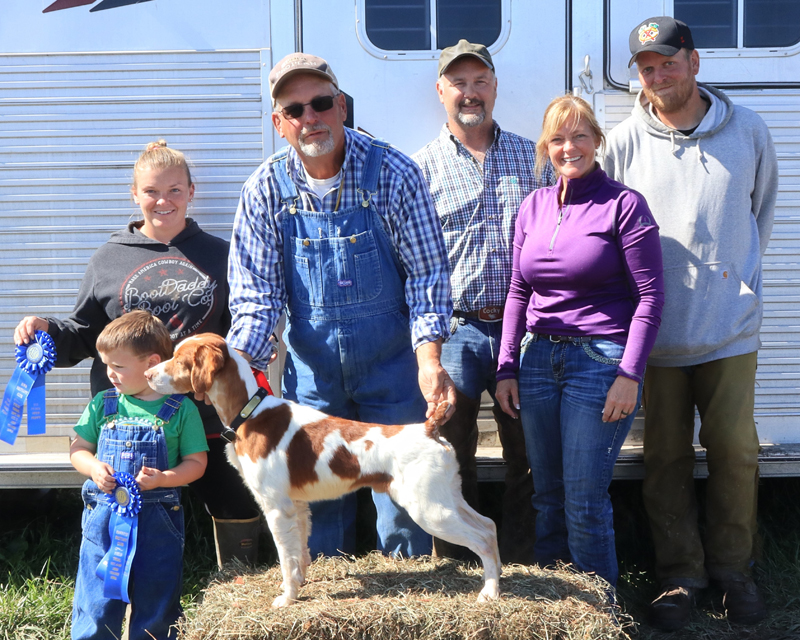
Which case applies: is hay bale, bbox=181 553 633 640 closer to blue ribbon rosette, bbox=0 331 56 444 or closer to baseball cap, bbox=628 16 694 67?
blue ribbon rosette, bbox=0 331 56 444

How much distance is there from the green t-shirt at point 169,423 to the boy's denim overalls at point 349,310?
494 millimetres

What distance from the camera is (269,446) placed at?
2887 millimetres

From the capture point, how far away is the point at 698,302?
3.54m

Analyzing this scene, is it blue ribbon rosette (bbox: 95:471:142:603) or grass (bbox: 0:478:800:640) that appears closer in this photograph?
blue ribbon rosette (bbox: 95:471:142:603)

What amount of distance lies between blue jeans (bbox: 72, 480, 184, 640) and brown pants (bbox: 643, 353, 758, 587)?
2.43 metres

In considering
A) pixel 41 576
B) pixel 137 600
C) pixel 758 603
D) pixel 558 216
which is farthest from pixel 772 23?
pixel 41 576

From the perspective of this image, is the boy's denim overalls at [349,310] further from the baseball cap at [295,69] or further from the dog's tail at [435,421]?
the dog's tail at [435,421]

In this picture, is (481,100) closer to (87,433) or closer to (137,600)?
(87,433)

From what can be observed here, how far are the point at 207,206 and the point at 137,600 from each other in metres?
2.13

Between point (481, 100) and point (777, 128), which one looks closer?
point (481, 100)

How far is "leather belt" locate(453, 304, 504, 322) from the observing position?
3.81 metres

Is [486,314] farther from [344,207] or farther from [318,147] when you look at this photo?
[318,147]

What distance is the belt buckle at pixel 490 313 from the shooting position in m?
3.81

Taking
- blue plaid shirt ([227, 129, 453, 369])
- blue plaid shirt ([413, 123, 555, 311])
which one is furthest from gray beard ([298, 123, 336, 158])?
blue plaid shirt ([413, 123, 555, 311])
